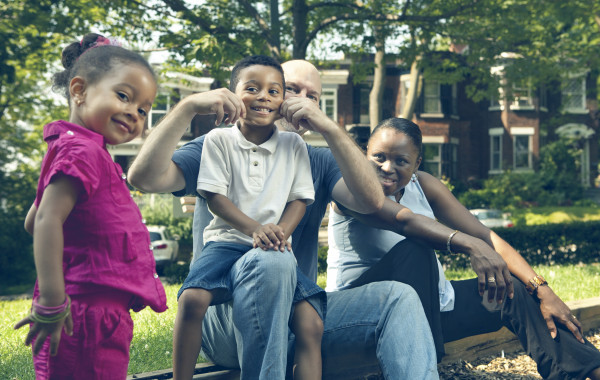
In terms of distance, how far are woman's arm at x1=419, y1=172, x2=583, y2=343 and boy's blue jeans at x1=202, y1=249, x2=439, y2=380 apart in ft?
2.79

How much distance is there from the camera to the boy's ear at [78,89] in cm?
190

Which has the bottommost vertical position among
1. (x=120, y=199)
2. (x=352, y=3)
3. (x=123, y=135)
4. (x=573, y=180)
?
(x=573, y=180)

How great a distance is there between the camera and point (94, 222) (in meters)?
1.81

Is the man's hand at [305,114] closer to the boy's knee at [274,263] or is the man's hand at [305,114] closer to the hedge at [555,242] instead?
the boy's knee at [274,263]

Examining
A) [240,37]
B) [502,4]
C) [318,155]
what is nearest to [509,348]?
[318,155]

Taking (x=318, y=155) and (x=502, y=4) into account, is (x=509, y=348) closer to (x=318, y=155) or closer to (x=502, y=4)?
(x=318, y=155)

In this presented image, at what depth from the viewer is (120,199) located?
1.90 metres

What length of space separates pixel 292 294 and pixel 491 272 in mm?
1169

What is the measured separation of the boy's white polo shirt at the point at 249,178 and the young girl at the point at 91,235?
43cm

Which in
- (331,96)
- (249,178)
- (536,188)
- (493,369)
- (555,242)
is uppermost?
(331,96)

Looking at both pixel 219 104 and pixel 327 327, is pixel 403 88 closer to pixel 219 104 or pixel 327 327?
pixel 327 327

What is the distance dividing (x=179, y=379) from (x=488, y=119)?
30.1m

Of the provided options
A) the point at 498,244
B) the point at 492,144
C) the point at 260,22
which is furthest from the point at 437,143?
the point at 498,244

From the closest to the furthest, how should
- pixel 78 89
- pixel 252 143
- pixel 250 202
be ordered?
1. pixel 78 89
2. pixel 250 202
3. pixel 252 143
